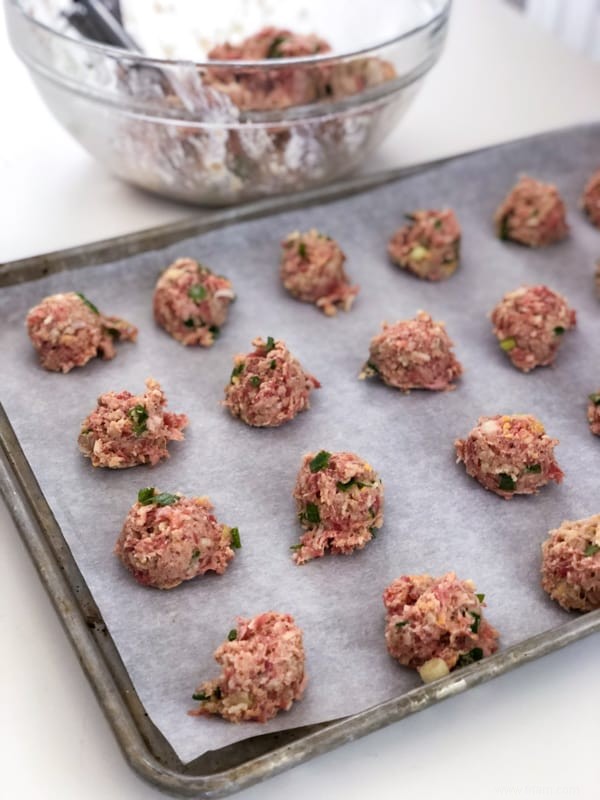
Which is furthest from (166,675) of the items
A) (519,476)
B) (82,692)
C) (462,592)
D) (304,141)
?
(304,141)

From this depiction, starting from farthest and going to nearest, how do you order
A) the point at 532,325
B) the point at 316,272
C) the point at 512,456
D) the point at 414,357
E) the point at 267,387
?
the point at 316,272 < the point at 532,325 < the point at 414,357 < the point at 267,387 < the point at 512,456

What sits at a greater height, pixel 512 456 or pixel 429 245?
pixel 429 245

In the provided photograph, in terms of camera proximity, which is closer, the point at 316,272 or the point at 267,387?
the point at 267,387

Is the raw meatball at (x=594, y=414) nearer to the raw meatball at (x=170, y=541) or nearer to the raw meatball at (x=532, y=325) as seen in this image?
the raw meatball at (x=532, y=325)

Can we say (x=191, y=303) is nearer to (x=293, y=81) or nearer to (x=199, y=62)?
(x=199, y=62)

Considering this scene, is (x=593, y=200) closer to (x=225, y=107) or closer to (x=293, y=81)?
(x=293, y=81)

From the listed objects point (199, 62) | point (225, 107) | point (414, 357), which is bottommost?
point (414, 357)

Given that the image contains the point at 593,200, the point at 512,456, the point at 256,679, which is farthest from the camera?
the point at 593,200

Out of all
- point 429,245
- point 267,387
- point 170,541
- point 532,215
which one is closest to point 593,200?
point 532,215
